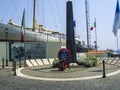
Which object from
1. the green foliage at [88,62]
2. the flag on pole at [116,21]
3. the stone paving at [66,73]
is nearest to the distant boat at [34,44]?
the flag on pole at [116,21]

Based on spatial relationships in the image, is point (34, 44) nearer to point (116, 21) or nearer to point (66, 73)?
point (116, 21)

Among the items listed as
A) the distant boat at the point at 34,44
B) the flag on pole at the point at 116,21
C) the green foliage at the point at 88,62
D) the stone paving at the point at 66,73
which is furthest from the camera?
the distant boat at the point at 34,44

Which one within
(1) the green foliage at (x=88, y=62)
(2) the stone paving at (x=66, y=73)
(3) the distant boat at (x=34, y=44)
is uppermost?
(3) the distant boat at (x=34, y=44)

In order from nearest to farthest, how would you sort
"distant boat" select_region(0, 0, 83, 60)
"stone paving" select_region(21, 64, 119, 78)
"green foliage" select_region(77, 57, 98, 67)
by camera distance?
"stone paving" select_region(21, 64, 119, 78) → "green foliage" select_region(77, 57, 98, 67) → "distant boat" select_region(0, 0, 83, 60)

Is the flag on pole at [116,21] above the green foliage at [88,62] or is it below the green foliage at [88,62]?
above

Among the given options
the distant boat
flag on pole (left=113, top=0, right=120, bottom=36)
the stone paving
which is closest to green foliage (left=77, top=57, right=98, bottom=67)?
the stone paving

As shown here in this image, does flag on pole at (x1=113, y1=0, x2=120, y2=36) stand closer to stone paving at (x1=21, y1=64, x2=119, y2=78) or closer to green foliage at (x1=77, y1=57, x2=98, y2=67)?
green foliage at (x1=77, y1=57, x2=98, y2=67)

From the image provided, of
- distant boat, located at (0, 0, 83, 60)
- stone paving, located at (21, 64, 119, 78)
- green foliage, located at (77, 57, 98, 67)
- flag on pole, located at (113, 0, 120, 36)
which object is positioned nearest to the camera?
stone paving, located at (21, 64, 119, 78)

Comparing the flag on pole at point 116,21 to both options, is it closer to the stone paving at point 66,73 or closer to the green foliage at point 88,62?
the green foliage at point 88,62

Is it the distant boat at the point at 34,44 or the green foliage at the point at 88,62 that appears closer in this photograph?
the green foliage at the point at 88,62

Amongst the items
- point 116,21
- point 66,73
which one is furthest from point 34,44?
point 66,73

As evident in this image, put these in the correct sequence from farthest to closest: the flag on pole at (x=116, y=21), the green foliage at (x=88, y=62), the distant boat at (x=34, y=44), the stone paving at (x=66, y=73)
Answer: the distant boat at (x=34, y=44)
the flag on pole at (x=116, y=21)
the green foliage at (x=88, y=62)
the stone paving at (x=66, y=73)

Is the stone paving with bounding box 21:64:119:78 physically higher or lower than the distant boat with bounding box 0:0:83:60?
lower

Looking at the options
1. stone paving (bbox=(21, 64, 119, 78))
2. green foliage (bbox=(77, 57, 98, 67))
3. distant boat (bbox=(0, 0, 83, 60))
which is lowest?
stone paving (bbox=(21, 64, 119, 78))
